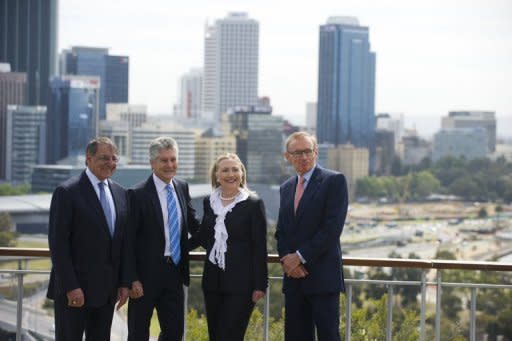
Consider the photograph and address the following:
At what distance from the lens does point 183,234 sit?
3.60 meters

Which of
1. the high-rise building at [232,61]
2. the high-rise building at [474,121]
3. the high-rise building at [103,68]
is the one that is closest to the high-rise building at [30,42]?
the high-rise building at [103,68]

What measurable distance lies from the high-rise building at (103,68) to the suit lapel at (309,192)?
97118 mm

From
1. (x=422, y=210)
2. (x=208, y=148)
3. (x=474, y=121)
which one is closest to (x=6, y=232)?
(x=208, y=148)

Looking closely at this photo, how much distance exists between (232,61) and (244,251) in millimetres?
129811

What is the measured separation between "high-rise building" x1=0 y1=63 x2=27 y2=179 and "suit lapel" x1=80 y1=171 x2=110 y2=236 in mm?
86799

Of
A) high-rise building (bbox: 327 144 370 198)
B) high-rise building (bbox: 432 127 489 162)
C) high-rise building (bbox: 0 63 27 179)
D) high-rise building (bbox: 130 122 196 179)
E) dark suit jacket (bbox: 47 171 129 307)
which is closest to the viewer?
dark suit jacket (bbox: 47 171 129 307)

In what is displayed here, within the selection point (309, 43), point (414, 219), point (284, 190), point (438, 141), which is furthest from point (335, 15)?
point (284, 190)

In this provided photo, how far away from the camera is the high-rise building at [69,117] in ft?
296

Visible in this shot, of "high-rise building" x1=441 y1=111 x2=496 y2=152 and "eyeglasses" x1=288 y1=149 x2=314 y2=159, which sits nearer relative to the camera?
"eyeglasses" x1=288 y1=149 x2=314 y2=159

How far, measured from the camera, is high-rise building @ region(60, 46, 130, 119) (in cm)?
10088

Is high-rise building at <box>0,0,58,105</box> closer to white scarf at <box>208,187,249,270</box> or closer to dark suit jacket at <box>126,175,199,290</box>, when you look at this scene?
dark suit jacket at <box>126,175,199,290</box>

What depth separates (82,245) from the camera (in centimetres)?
332

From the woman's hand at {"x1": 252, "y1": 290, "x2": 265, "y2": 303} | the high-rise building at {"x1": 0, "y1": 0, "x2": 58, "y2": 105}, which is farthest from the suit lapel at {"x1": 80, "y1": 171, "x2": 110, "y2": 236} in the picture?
the high-rise building at {"x1": 0, "y1": 0, "x2": 58, "y2": 105}

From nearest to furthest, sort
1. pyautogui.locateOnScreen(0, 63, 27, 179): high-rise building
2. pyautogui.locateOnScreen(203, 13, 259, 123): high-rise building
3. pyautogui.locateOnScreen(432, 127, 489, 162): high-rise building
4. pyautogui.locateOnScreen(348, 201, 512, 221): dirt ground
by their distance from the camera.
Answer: pyautogui.locateOnScreen(348, 201, 512, 221): dirt ground < pyautogui.locateOnScreen(0, 63, 27, 179): high-rise building < pyautogui.locateOnScreen(432, 127, 489, 162): high-rise building < pyautogui.locateOnScreen(203, 13, 259, 123): high-rise building
